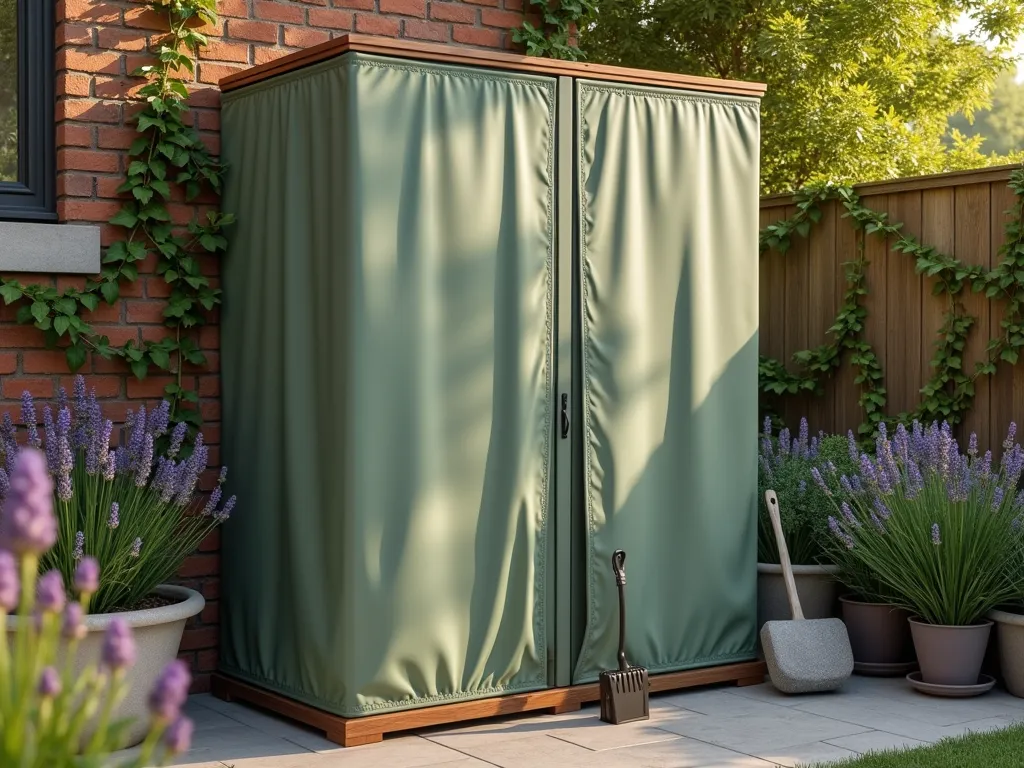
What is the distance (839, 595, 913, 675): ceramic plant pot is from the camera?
471 centimetres

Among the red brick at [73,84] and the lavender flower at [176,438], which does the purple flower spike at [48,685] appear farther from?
the red brick at [73,84]

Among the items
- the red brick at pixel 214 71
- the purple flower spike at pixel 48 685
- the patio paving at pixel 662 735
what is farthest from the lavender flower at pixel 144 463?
the purple flower spike at pixel 48 685

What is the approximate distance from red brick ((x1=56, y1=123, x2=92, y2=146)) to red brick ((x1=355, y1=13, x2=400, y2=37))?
41.6 inches

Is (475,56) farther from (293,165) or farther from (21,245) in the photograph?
(21,245)

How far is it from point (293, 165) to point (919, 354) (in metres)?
2.78

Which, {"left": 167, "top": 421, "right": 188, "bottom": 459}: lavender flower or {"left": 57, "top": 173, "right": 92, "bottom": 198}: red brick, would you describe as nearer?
{"left": 167, "top": 421, "right": 188, "bottom": 459}: lavender flower

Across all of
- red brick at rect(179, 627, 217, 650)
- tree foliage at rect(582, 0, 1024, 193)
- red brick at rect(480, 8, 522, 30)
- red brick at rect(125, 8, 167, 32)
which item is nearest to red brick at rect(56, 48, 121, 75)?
red brick at rect(125, 8, 167, 32)

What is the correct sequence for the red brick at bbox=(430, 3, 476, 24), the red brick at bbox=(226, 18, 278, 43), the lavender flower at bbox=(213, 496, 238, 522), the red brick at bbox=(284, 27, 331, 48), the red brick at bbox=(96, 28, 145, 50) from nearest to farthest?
1. the lavender flower at bbox=(213, 496, 238, 522)
2. the red brick at bbox=(96, 28, 145, 50)
3. the red brick at bbox=(226, 18, 278, 43)
4. the red brick at bbox=(284, 27, 331, 48)
5. the red brick at bbox=(430, 3, 476, 24)

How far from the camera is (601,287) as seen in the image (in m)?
4.23

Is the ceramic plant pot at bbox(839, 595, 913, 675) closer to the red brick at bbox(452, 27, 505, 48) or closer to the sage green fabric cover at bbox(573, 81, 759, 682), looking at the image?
the sage green fabric cover at bbox(573, 81, 759, 682)

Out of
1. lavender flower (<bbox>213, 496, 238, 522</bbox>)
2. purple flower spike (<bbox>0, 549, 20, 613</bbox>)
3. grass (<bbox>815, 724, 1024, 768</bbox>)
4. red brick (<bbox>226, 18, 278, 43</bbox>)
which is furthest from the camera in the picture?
red brick (<bbox>226, 18, 278, 43</bbox>)

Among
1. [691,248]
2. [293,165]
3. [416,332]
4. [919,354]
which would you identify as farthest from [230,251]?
[919,354]

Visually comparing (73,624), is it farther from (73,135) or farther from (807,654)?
(807,654)

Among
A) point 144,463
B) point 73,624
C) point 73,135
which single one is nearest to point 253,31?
point 73,135
